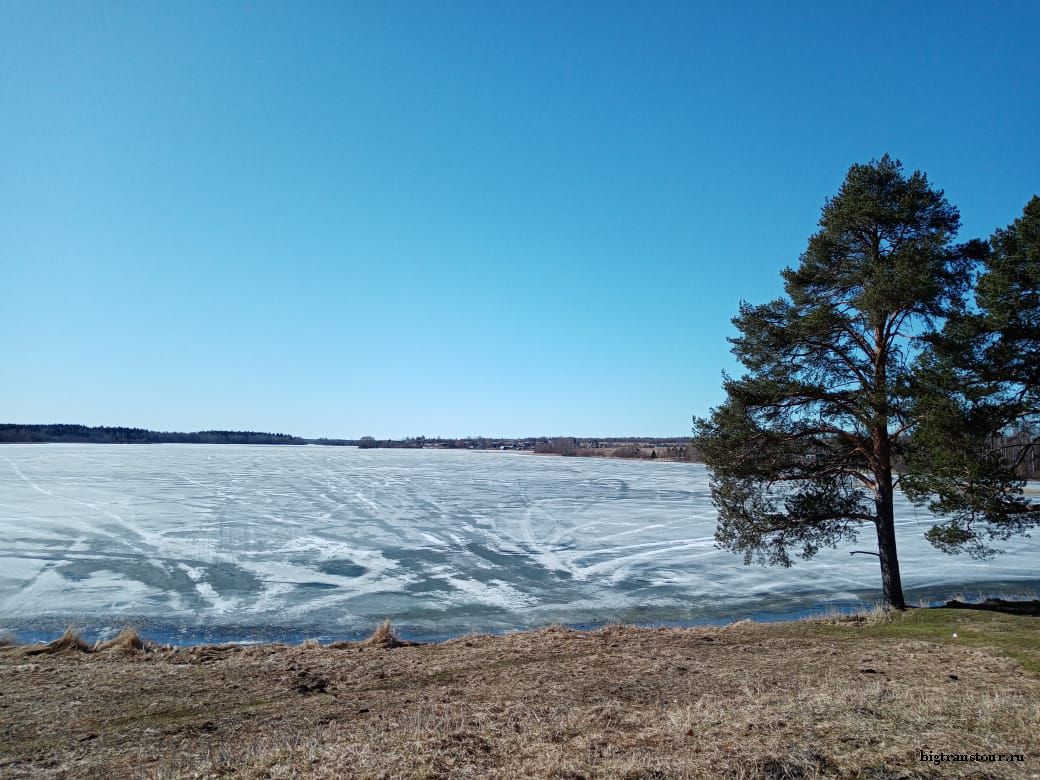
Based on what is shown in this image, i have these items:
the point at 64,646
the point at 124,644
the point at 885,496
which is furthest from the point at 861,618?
the point at 64,646

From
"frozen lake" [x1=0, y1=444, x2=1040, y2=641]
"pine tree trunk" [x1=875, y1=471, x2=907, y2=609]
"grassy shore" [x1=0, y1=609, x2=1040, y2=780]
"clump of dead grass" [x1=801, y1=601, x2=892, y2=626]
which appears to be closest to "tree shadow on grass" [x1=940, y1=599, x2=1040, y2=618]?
"pine tree trunk" [x1=875, y1=471, x2=907, y2=609]

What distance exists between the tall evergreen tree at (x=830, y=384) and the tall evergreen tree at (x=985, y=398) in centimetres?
103

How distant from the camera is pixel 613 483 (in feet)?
166

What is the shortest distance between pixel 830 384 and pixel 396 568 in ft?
41.2

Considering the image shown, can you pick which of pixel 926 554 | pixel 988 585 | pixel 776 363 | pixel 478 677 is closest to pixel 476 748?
pixel 478 677

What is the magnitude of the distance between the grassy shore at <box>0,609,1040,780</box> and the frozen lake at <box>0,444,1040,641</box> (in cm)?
296

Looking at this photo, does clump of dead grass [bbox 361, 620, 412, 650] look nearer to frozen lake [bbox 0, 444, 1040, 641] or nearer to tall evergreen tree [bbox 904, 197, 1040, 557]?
frozen lake [bbox 0, 444, 1040, 641]

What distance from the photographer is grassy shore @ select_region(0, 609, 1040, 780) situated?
5387mm

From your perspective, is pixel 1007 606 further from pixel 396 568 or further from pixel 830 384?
pixel 396 568

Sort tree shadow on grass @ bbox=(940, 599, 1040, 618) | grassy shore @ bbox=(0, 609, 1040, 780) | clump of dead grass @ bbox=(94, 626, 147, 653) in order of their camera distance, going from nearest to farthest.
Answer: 1. grassy shore @ bbox=(0, 609, 1040, 780)
2. clump of dead grass @ bbox=(94, 626, 147, 653)
3. tree shadow on grass @ bbox=(940, 599, 1040, 618)

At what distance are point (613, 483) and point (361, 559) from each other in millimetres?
32962

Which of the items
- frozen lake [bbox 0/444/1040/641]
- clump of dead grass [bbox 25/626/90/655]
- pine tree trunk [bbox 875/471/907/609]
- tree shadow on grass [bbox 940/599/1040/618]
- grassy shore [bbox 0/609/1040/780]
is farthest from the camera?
frozen lake [bbox 0/444/1040/641]

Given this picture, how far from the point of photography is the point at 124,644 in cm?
1071

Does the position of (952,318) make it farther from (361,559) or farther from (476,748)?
(361,559)
